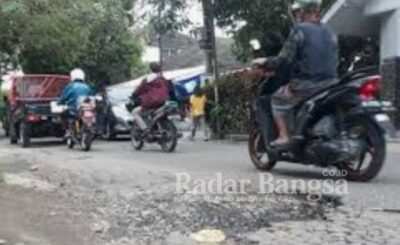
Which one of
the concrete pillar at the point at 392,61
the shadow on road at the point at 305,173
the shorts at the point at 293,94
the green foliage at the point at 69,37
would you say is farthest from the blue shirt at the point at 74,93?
the shorts at the point at 293,94

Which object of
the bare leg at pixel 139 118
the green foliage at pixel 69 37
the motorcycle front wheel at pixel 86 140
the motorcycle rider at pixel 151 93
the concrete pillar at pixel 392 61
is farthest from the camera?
the green foliage at pixel 69 37

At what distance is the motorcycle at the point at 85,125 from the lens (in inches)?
670

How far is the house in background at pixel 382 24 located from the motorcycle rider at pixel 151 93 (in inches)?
215

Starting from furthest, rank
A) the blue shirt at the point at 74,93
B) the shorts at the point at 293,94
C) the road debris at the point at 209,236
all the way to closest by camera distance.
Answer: the blue shirt at the point at 74,93
the shorts at the point at 293,94
the road debris at the point at 209,236

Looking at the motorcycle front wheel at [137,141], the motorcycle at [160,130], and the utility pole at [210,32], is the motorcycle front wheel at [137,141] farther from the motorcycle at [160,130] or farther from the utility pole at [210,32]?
the utility pole at [210,32]

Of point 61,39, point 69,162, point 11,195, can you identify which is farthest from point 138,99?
point 61,39

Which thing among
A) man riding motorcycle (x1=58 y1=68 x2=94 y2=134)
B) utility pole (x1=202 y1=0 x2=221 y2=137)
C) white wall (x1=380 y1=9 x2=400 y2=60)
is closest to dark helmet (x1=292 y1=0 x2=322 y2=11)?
man riding motorcycle (x1=58 y1=68 x2=94 y2=134)

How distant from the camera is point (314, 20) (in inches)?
378

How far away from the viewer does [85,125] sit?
17344mm

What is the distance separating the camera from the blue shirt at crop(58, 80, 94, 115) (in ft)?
58.4

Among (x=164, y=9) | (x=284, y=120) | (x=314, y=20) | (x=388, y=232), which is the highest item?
(x=164, y=9)

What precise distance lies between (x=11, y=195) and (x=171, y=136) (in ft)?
25.6

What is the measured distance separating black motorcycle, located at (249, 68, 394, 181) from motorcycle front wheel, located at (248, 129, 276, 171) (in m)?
0.95

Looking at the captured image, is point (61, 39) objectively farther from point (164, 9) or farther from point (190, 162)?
point (190, 162)
